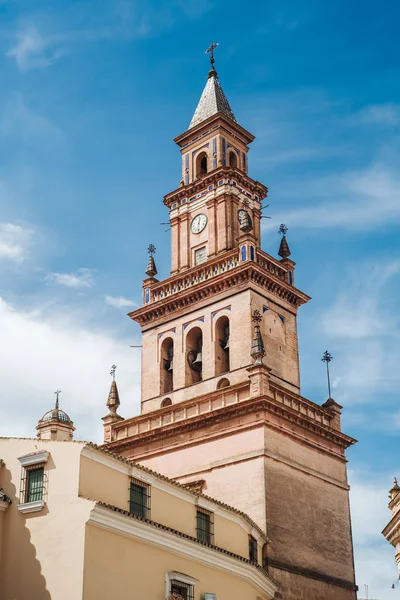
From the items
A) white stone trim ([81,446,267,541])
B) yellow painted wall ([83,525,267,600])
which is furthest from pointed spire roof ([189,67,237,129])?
yellow painted wall ([83,525,267,600])

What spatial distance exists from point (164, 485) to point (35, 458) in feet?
14.0

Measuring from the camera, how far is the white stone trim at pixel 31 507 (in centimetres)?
2469

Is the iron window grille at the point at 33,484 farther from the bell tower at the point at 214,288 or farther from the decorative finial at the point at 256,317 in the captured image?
the decorative finial at the point at 256,317

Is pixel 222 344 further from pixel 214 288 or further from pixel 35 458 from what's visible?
pixel 35 458

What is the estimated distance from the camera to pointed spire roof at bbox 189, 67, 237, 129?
153ft

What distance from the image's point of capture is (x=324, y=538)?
116ft

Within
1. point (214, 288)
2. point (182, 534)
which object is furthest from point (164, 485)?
point (214, 288)

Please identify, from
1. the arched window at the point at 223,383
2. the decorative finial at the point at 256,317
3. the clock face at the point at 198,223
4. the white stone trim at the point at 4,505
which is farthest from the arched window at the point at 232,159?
the white stone trim at the point at 4,505

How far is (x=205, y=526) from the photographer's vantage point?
2912 cm

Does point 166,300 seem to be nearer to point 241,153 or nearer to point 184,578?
point 241,153

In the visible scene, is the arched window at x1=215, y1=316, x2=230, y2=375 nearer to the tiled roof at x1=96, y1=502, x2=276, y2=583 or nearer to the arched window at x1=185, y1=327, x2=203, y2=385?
the arched window at x1=185, y1=327, x2=203, y2=385

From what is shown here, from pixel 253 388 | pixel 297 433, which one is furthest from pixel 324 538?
pixel 253 388

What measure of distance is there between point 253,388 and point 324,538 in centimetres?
629

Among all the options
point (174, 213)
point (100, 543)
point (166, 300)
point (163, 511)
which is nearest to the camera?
point (100, 543)
